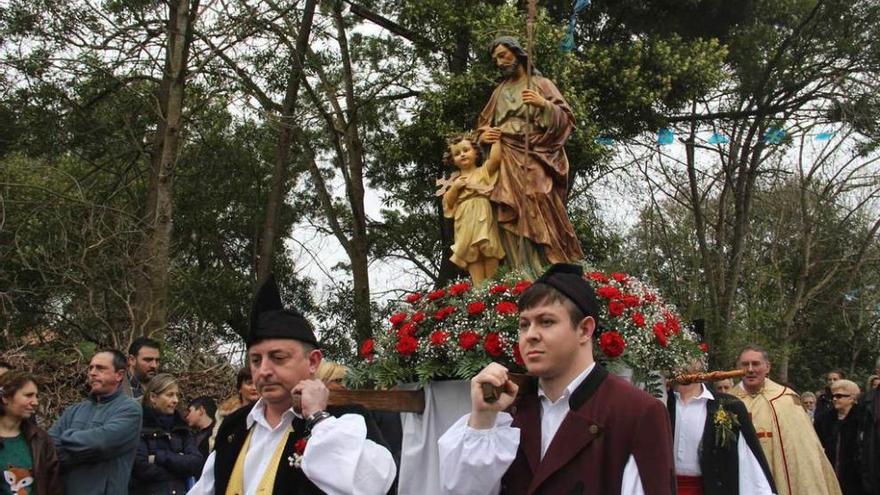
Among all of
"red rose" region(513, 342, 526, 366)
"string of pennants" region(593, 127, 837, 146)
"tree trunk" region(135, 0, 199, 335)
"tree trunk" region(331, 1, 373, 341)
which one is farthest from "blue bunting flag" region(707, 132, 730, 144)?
"red rose" region(513, 342, 526, 366)

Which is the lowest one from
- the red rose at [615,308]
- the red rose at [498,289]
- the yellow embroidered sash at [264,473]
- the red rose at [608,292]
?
the yellow embroidered sash at [264,473]

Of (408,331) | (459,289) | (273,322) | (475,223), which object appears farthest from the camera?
(475,223)

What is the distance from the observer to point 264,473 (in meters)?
3.28

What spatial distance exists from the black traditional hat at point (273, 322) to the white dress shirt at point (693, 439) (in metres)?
3.49

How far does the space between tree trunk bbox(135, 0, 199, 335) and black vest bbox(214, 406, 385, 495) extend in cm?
942

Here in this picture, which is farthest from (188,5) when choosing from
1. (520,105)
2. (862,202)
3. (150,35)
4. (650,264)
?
(862,202)

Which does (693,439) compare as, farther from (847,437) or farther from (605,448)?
(847,437)

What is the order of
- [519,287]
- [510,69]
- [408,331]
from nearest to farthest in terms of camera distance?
[408,331] → [519,287] → [510,69]

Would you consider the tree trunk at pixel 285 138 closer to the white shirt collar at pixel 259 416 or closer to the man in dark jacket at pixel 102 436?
the man in dark jacket at pixel 102 436

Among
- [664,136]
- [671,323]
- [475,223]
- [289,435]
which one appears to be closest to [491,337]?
[671,323]

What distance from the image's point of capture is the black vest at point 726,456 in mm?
6094

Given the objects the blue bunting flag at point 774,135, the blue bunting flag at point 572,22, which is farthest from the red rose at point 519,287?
the blue bunting flag at point 774,135

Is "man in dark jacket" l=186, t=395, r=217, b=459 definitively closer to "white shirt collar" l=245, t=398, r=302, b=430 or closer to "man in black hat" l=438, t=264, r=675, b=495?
"white shirt collar" l=245, t=398, r=302, b=430

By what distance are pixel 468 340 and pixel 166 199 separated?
8.18 metres
